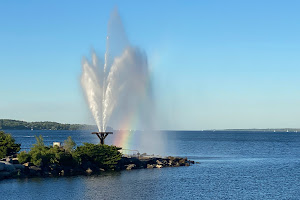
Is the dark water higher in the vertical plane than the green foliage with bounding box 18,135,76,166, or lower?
lower

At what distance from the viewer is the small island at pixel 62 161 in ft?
190

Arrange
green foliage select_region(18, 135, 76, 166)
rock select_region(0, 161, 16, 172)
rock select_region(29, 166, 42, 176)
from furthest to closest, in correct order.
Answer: green foliage select_region(18, 135, 76, 166)
rock select_region(29, 166, 42, 176)
rock select_region(0, 161, 16, 172)

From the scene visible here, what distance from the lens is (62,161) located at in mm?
61781

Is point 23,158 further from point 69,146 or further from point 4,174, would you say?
point 69,146

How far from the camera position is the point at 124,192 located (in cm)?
4628

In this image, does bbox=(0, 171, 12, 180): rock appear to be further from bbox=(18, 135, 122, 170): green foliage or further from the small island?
bbox=(18, 135, 122, 170): green foliage

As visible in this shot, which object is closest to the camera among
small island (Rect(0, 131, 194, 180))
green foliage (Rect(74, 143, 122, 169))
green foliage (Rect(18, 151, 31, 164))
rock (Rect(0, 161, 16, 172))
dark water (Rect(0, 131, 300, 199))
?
dark water (Rect(0, 131, 300, 199))

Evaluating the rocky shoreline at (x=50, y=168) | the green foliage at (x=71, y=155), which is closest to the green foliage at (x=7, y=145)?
the rocky shoreline at (x=50, y=168)

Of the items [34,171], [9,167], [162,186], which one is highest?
[9,167]

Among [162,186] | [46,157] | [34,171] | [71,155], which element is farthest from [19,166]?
[162,186]

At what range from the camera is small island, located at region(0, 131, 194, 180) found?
57.9m

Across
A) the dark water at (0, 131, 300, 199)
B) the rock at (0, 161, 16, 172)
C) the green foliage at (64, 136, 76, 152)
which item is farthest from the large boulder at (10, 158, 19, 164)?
the green foliage at (64, 136, 76, 152)

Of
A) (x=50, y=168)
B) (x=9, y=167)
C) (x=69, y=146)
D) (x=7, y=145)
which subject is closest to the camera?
(x=9, y=167)

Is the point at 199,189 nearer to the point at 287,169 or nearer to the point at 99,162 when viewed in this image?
the point at 99,162
